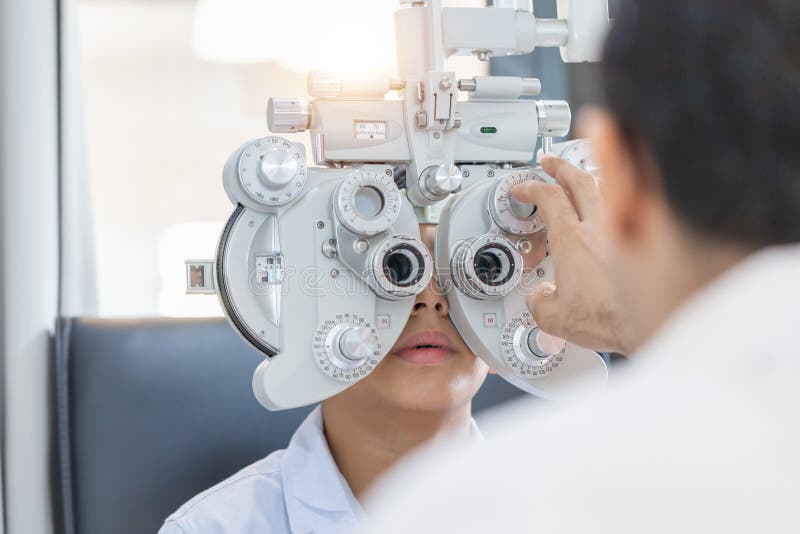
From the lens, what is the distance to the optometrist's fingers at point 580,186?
1.08 metres

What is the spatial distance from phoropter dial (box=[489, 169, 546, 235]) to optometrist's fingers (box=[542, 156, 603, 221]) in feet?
0.12

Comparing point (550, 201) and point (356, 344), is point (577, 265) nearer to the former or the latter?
point (550, 201)

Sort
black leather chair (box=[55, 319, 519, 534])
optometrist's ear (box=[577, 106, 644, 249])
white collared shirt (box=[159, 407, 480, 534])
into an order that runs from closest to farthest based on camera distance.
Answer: optometrist's ear (box=[577, 106, 644, 249]), white collared shirt (box=[159, 407, 480, 534]), black leather chair (box=[55, 319, 519, 534])

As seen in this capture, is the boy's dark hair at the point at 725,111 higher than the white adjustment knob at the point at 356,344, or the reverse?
the boy's dark hair at the point at 725,111

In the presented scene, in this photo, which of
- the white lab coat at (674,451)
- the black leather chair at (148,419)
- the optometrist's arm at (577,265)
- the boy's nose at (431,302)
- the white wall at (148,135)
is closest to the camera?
the white lab coat at (674,451)

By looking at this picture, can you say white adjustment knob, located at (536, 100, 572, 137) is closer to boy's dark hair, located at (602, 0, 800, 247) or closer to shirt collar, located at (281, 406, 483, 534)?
shirt collar, located at (281, 406, 483, 534)

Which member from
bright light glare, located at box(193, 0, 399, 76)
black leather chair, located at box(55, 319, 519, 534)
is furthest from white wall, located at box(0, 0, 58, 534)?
bright light glare, located at box(193, 0, 399, 76)

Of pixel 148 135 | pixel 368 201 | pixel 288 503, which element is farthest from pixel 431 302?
pixel 148 135

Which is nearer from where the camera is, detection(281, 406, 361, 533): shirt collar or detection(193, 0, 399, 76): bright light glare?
detection(281, 406, 361, 533): shirt collar

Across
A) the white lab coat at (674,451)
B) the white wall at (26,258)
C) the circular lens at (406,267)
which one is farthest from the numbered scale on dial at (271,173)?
the white wall at (26,258)

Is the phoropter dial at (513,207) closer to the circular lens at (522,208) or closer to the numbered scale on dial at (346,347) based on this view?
the circular lens at (522,208)

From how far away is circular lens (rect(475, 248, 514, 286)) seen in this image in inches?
45.9

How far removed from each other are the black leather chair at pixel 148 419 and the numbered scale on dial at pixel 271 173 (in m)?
0.66

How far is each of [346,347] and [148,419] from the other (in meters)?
0.70
